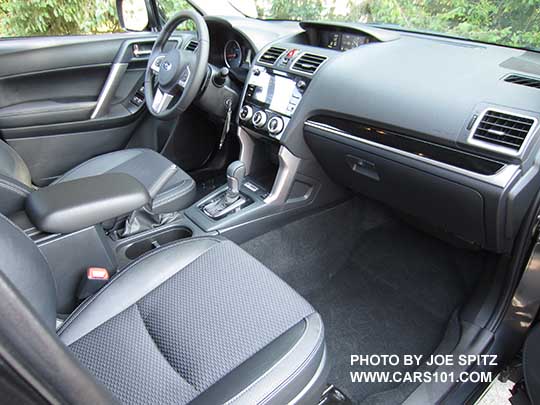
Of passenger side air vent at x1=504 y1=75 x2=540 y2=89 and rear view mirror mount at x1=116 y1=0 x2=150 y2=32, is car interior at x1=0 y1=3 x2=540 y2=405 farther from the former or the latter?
rear view mirror mount at x1=116 y1=0 x2=150 y2=32

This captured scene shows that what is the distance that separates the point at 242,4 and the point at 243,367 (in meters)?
1.78

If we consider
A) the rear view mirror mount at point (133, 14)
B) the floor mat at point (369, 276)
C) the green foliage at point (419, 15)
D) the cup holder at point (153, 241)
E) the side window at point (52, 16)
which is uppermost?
the green foliage at point (419, 15)

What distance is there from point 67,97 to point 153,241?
3.22 ft

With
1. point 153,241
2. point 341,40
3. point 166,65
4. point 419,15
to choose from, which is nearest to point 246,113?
point 166,65

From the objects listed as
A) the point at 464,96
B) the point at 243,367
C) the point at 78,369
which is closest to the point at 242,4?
the point at 464,96

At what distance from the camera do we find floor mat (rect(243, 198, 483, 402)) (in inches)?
61.2

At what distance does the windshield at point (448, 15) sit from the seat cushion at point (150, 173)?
2.84 ft

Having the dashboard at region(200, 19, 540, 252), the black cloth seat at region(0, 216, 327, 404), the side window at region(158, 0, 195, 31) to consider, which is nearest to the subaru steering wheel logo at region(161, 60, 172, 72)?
the dashboard at region(200, 19, 540, 252)

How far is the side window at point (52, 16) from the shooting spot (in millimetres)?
2806

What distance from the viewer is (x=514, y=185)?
3.53ft

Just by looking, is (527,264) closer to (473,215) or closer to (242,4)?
(473,215)

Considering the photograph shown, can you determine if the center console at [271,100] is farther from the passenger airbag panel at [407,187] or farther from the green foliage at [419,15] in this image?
the green foliage at [419,15]

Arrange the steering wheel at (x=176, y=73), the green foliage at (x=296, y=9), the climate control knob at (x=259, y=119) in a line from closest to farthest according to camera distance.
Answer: the steering wheel at (x=176, y=73)
the climate control knob at (x=259, y=119)
the green foliage at (x=296, y=9)

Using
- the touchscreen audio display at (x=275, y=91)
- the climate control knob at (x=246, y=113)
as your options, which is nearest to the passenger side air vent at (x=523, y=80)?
the touchscreen audio display at (x=275, y=91)
